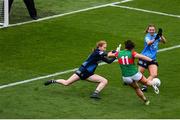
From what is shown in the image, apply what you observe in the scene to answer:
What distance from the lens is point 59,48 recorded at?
26.5 m

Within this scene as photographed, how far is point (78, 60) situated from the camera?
25.1 m

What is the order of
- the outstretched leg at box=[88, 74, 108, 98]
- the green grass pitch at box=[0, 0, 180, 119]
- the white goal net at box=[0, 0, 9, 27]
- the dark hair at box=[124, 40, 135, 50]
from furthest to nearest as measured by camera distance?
the white goal net at box=[0, 0, 9, 27], the outstretched leg at box=[88, 74, 108, 98], the dark hair at box=[124, 40, 135, 50], the green grass pitch at box=[0, 0, 180, 119]

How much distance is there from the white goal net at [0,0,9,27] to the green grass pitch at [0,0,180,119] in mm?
426

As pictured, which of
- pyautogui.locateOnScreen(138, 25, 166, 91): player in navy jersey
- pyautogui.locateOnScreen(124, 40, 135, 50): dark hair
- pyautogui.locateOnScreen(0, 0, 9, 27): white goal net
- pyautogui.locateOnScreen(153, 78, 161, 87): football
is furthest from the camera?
pyautogui.locateOnScreen(0, 0, 9, 27): white goal net

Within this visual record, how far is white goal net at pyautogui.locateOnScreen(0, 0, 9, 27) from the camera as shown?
95.0 ft

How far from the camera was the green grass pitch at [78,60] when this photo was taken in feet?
66.6

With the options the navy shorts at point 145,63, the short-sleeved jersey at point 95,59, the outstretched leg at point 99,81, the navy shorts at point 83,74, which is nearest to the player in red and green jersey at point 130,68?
the short-sleeved jersey at point 95,59

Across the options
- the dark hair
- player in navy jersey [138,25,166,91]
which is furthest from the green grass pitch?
the dark hair

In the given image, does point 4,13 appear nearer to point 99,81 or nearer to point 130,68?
point 99,81

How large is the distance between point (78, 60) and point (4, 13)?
5.19 meters

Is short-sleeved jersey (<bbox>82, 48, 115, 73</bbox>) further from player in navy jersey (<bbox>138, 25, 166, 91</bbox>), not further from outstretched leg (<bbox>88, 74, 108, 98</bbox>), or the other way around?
player in navy jersey (<bbox>138, 25, 166, 91</bbox>)

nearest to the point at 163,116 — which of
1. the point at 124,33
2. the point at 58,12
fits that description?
the point at 124,33

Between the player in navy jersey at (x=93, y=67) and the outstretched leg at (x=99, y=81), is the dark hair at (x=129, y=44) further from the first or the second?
the outstretched leg at (x=99, y=81)

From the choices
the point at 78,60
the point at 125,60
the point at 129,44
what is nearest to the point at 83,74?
the point at 125,60
